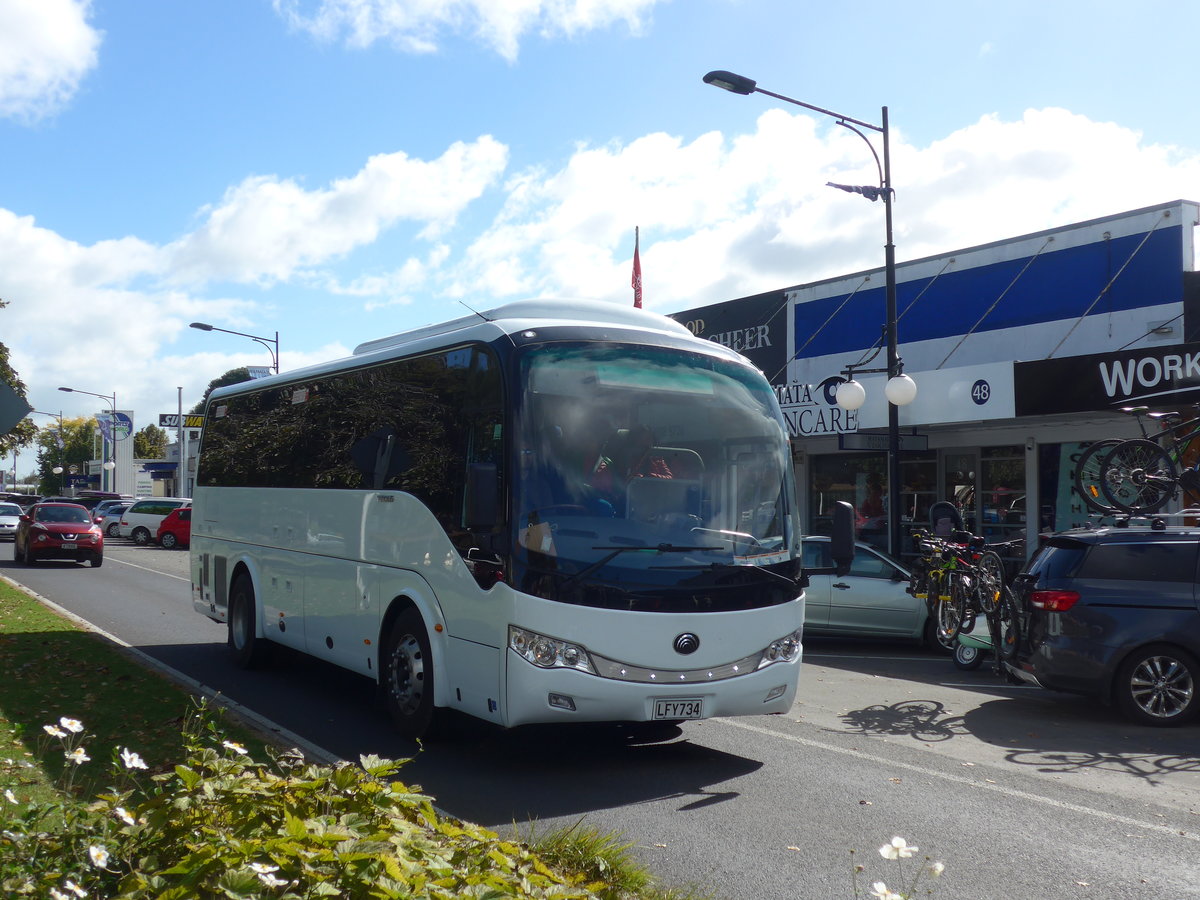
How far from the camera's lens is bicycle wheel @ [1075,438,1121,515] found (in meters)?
12.6

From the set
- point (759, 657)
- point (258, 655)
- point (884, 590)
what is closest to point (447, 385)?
point (759, 657)

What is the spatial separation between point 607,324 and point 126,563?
26.7 m

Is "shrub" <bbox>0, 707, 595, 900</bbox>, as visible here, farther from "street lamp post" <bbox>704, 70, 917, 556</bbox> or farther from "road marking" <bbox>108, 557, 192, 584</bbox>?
"road marking" <bbox>108, 557, 192, 584</bbox>

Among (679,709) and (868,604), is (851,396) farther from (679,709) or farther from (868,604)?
(679,709)

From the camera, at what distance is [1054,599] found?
32.6ft

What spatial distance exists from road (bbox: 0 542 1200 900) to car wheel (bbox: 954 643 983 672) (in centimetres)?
88

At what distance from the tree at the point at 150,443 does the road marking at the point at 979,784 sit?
12015cm

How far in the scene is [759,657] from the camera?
25.5 ft

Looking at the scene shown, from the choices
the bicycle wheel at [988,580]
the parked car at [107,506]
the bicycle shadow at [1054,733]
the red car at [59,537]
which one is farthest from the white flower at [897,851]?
the parked car at [107,506]

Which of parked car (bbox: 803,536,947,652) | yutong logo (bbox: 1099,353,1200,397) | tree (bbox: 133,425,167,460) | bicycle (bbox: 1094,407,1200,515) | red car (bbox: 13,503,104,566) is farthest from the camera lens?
tree (bbox: 133,425,167,460)

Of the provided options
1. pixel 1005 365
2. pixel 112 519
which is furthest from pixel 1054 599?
pixel 112 519

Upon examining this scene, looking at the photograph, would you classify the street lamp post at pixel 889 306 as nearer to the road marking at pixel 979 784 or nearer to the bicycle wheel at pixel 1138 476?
the bicycle wheel at pixel 1138 476

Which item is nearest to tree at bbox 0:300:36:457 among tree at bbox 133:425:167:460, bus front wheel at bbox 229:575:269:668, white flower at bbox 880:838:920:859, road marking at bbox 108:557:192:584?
road marking at bbox 108:557:192:584

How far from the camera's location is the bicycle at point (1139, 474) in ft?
40.2
